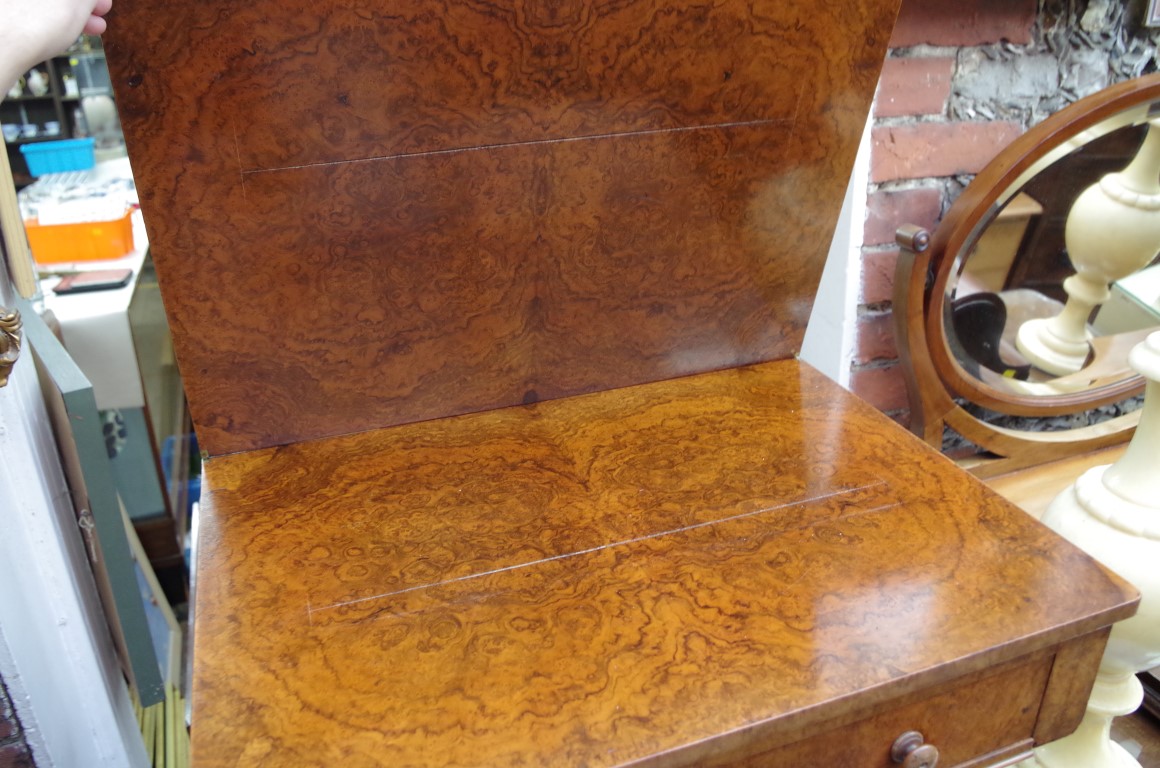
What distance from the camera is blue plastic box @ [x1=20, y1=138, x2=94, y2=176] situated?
7.84ft

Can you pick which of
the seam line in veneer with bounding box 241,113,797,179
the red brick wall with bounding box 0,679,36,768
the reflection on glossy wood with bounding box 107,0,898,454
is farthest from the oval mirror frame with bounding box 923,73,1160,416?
the red brick wall with bounding box 0,679,36,768

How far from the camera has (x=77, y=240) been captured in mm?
1748

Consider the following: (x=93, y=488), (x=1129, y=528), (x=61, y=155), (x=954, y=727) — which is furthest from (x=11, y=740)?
(x=61, y=155)

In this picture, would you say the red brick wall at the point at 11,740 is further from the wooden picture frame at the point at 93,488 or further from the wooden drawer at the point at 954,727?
the wooden drawer at the point at 954,727

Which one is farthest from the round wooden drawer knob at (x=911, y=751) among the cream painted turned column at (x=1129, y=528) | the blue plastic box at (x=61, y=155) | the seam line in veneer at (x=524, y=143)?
the blue plastic box at (x=61, y=155)

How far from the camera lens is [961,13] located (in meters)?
1.12

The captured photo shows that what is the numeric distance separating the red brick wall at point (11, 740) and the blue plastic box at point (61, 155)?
6.61ft

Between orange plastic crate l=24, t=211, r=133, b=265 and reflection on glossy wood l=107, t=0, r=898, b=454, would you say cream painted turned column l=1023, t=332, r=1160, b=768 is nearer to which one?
reflection on glossy wood l=107, t=0, r=898, b=454

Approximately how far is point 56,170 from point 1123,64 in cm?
253

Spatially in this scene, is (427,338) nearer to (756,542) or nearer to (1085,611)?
(756,542)

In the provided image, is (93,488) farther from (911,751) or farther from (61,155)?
(61,155)

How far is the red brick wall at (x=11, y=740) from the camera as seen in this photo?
77 cm

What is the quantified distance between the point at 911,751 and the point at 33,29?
79cm

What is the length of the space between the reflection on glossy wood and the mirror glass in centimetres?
40
